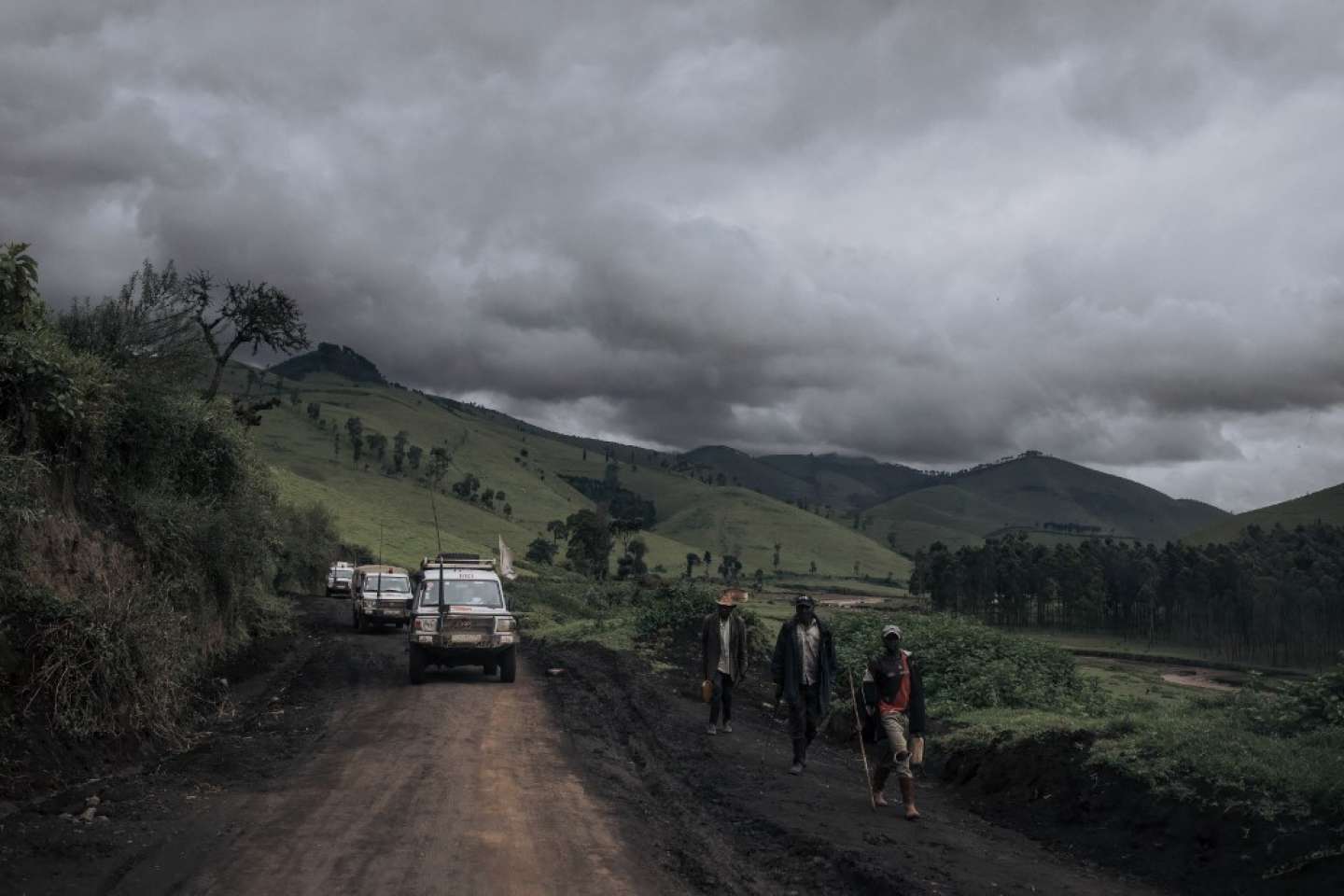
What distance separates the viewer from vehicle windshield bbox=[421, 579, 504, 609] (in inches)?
795

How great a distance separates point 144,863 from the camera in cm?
744

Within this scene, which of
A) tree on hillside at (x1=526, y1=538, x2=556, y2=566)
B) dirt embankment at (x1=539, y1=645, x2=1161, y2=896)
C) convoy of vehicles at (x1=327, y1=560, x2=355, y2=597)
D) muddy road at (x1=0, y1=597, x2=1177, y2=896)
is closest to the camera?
muddy road at (x1=0, y1=597, x2=1177, y2=896)

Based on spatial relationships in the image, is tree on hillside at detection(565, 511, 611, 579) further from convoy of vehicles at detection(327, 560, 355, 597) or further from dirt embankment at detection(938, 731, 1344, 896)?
dirt embankment at detection(938, 731, 1344, 896)

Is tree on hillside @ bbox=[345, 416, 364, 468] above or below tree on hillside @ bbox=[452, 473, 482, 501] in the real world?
above

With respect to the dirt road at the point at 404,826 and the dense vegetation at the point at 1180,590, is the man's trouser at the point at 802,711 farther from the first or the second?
the dense vegetation at the point at 1180,590

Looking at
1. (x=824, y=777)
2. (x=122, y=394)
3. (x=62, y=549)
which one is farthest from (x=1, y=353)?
(x=824, y=777)

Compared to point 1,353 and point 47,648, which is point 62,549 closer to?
point 1,353

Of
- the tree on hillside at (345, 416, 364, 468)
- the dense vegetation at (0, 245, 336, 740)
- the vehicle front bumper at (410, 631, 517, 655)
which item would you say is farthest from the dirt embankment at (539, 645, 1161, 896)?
the tree on hillside at (345, 416, 364, 468)

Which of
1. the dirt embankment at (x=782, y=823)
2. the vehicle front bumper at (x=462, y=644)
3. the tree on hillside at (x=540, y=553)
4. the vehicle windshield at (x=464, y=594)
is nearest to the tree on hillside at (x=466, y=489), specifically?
the tree on hillside at (x=540, y=553)

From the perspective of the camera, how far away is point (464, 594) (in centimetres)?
2070

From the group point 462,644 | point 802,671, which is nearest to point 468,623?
point 462,644

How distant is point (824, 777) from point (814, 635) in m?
1.81

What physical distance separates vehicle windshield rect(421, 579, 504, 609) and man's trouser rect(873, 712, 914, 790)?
11.6m

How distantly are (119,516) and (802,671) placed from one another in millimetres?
12915
